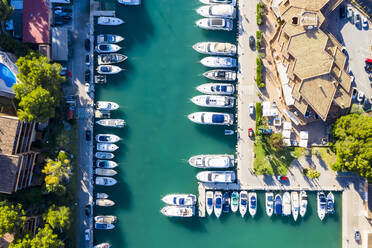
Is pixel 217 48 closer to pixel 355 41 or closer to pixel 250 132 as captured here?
pixel 250 132

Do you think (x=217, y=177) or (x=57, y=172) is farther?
(x=217, y=177)

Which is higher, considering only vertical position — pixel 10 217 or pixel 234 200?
pixel 234 200

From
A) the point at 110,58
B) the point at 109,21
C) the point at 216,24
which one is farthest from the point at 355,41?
the point at 109,21

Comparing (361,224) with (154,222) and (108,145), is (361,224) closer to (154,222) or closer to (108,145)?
(154,222)

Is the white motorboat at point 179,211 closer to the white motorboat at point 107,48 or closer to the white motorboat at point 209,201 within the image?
the white motorboat at point 209,201

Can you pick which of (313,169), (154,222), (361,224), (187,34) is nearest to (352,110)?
(313,169)
